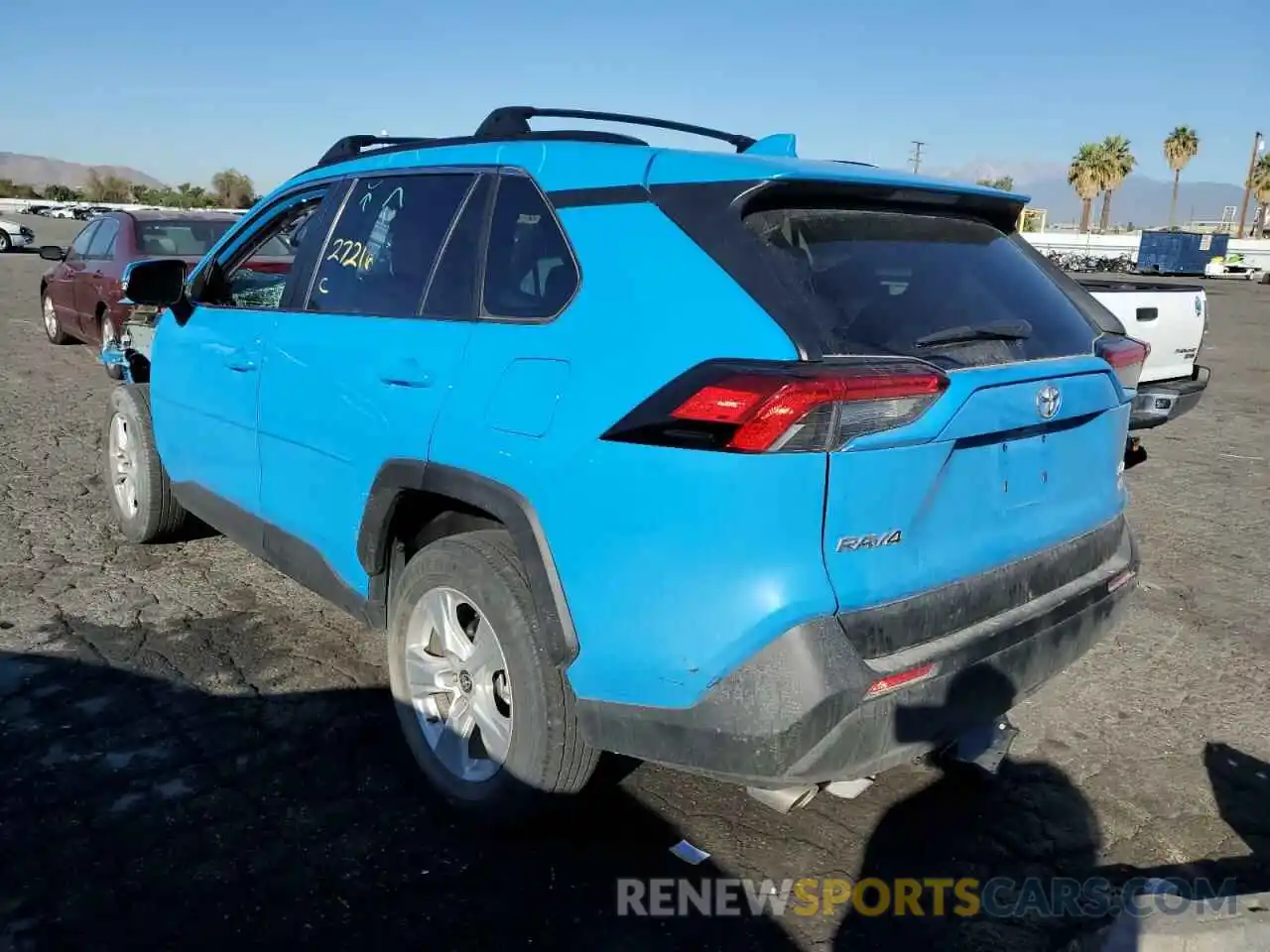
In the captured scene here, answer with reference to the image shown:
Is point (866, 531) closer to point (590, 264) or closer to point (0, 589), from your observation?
point (590, 264)

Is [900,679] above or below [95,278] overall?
below

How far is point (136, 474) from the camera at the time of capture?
507 cm

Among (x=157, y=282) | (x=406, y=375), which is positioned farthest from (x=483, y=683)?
(x=157, y=282)

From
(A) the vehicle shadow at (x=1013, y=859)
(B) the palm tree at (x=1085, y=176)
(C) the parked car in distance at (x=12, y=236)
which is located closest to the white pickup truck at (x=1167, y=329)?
(A) the vehicle shadow at (x=1013, y=859)

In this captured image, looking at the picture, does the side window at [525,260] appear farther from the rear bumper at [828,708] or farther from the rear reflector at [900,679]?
the rear reflector at [900,679]

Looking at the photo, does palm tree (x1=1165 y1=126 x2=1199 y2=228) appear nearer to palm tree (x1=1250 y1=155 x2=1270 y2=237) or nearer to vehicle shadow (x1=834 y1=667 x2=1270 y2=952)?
palm tree (x1=1250 y1=155 x2=1270 y2=237)

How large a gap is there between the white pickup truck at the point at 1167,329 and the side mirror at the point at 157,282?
200 inches

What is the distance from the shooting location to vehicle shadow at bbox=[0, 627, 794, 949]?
2.47 meters

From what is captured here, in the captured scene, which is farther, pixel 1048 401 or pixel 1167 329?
pixel 1167 329

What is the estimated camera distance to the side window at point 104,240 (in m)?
10.2

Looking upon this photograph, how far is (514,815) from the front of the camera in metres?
2.71

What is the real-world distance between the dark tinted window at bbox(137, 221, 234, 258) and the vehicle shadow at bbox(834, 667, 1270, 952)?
883 cm

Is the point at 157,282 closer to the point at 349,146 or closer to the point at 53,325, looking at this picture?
the point at 349,146

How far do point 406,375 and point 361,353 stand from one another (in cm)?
29
